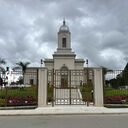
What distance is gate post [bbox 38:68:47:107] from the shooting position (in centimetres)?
1238

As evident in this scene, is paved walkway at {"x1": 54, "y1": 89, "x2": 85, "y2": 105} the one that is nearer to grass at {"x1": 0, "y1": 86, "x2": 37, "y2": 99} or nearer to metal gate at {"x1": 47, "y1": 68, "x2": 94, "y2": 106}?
metal gate at {"x1": 47, "y1": 68, "x2": 94, "y2": 106}

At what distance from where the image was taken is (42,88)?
496 inches

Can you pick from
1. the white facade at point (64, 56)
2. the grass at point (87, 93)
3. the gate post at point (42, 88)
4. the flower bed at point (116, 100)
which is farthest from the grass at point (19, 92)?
the white facade at point (64, 56)

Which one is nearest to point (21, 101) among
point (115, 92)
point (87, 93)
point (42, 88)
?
point (42, 88)

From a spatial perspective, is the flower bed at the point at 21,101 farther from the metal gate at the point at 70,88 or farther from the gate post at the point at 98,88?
the gate post at the point at 98,88

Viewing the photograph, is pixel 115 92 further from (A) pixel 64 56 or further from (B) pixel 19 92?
(A) pixel 64 56

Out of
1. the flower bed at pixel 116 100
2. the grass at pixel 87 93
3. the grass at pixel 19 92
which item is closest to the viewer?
the flower bed at pixel 116 100

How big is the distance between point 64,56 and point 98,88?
36.7m

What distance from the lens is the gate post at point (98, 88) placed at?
12555 mm

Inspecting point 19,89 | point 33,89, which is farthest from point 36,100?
point 19,89

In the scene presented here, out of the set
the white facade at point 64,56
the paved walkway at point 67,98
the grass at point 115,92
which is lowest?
the paved walkway at point 67,98

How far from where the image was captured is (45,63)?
164 feet

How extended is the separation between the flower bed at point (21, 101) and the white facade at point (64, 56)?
3515 centimetres

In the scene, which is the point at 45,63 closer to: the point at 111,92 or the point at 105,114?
the point at 111,92
